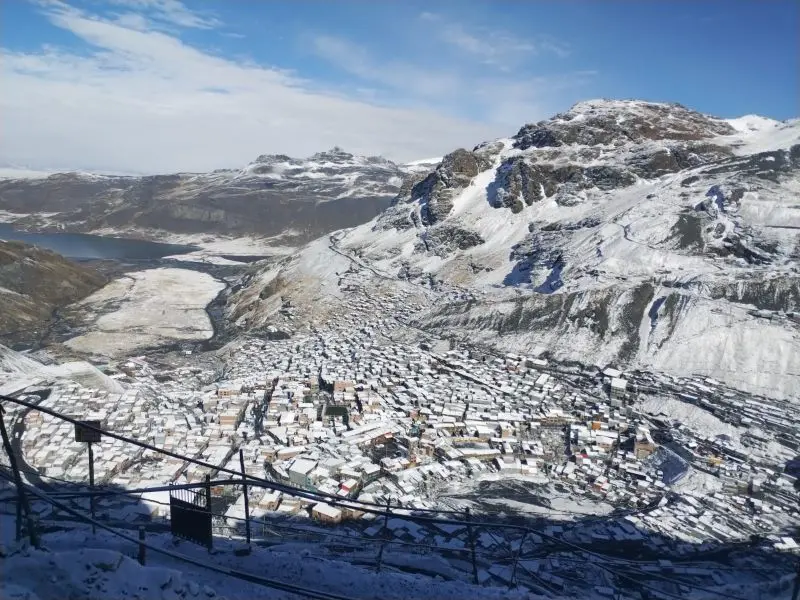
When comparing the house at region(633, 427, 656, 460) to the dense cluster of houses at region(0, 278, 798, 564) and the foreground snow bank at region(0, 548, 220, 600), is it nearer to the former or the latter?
the dense cluster of houses at region(0, 278, 798, 564)

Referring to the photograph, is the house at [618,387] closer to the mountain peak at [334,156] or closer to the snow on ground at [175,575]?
the snow on ground at [175,575]

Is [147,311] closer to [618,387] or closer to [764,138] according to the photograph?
[618,387]

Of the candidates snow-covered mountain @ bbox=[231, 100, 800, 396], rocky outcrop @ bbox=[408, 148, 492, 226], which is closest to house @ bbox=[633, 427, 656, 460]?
snow-covered mountain @ bbox=[231, 100, 800, 396]

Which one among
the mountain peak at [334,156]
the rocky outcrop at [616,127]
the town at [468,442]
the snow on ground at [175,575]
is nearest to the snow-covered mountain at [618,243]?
the rocky outcrop at [616,127]

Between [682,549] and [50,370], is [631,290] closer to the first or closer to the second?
[682,549]

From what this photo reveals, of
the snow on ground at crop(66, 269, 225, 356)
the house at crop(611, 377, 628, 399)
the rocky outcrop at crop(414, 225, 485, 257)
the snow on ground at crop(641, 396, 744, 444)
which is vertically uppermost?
the rocky outcrop at crop(414, 225, 485, 257)

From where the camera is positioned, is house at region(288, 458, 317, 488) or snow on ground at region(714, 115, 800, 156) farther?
snow on ground at region(714, 115, 800, 156)

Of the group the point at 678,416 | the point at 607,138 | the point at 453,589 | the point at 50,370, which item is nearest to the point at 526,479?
the point at 678,416
